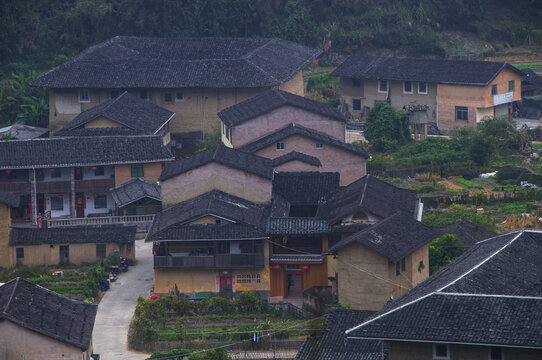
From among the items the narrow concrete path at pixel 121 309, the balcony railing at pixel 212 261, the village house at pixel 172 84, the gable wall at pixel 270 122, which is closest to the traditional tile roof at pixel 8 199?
the narrow concrete path at pixel 121 309

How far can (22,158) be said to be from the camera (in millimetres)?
62688

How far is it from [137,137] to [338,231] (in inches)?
678

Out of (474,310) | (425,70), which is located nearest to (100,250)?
(474,310)

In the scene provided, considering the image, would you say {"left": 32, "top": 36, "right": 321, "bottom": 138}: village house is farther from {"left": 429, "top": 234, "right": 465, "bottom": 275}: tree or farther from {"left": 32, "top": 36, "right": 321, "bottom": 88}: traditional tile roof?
{"left": 429, "top": 234, "right": 465, "bottom": 275}: tree

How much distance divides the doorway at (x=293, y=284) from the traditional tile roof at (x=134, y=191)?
11267 millimetres

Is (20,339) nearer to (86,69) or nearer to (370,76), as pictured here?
(86,69)

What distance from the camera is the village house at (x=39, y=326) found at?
39625mm

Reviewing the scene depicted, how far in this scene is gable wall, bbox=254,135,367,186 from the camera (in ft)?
205

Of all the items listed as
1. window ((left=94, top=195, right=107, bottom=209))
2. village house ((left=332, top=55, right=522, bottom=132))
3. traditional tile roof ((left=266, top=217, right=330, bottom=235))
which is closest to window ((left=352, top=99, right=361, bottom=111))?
village house ((left=332, top=55, right=522, bottom=132))

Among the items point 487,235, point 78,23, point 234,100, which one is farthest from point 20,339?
point 78,23

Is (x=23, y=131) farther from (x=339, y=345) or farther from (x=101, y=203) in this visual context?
(x=339, y=345)

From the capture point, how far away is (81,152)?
63438 mm

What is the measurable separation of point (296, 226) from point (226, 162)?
5.18m

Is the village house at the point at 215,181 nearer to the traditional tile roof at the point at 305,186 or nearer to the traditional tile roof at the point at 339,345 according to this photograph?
the traditional tile roof at the point at 305,186
